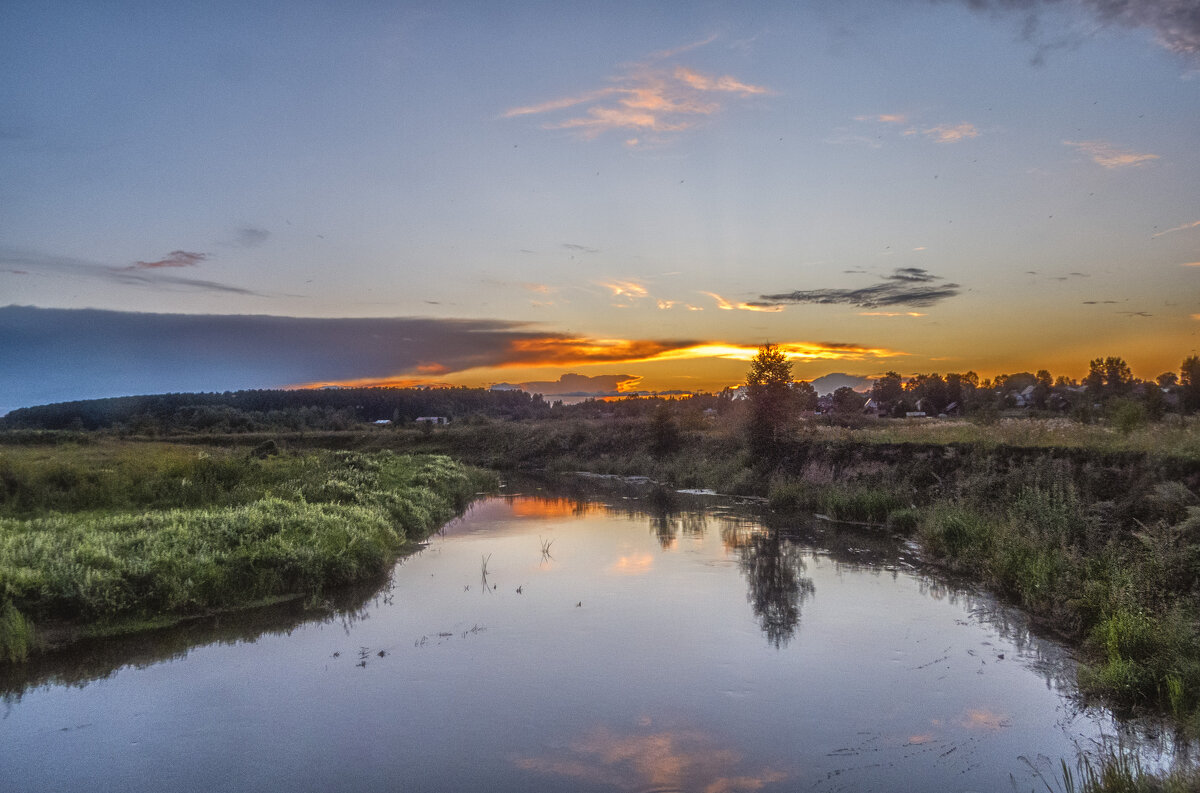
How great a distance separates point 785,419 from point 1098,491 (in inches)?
697

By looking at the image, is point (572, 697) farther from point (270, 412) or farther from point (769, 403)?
point (270, 412)

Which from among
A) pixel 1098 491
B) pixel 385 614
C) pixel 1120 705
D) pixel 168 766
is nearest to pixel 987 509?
pixel 1098 491

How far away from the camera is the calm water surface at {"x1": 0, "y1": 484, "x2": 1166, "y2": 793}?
754 cm

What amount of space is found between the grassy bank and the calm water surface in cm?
93

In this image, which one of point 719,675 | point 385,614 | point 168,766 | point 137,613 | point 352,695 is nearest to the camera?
point 168,766

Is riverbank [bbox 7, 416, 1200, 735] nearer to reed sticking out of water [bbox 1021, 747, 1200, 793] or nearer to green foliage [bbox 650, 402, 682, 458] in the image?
reed sticking out of water [bbox 1021, 747, 1200, 793]

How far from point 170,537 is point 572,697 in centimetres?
917

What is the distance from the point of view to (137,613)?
12.1 m

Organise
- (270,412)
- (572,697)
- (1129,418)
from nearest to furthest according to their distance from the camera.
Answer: (572,697), (1129,418), (270,412)

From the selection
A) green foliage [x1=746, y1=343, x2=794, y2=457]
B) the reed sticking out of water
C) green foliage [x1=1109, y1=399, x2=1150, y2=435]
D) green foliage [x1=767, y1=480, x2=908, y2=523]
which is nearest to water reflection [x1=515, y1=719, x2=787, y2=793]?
the reed sticking out of water

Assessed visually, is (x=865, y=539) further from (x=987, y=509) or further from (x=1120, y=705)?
(x=1120, y=705)

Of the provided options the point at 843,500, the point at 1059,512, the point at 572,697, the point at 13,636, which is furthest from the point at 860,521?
the point at 13,636

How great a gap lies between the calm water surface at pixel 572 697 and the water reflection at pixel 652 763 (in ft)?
0.09

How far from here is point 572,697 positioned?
9492 mm
